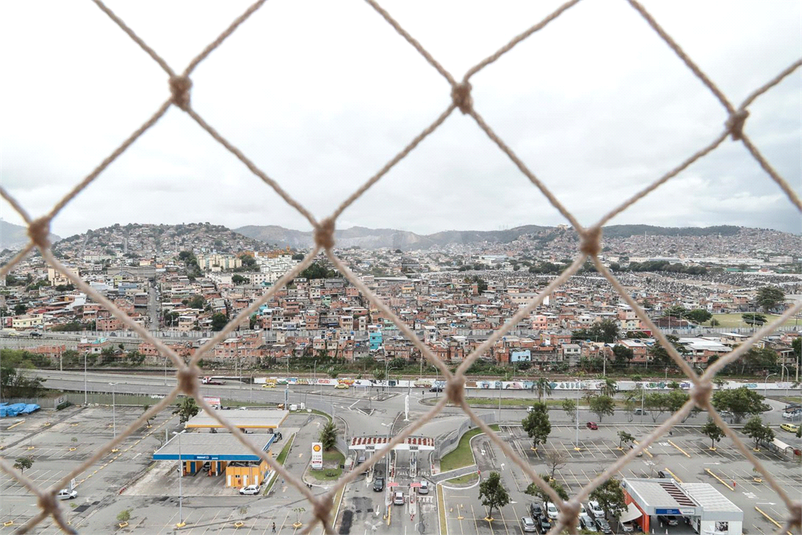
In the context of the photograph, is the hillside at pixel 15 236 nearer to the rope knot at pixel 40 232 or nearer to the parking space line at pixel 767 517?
the rope knot at pixel 40 232

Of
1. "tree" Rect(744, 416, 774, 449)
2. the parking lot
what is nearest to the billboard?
the parking lot

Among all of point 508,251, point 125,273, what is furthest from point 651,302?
point 508,251

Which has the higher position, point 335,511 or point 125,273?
point 125,273

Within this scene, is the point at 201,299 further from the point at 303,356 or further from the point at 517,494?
the point at 517,494

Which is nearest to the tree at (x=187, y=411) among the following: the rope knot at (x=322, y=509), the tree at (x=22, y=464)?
the tree at (x=22, y=464)

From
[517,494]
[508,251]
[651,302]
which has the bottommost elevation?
[517,494]
